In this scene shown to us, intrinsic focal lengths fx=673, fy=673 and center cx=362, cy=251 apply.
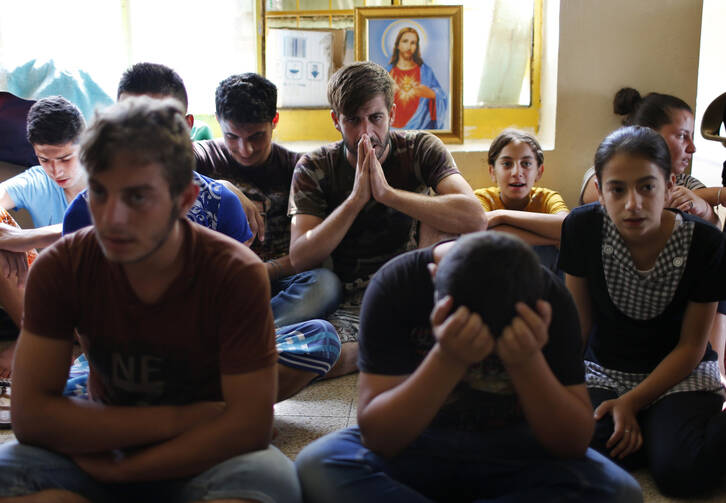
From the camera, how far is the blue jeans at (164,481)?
117 cm

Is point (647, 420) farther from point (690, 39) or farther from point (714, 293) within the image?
point (690, 39)

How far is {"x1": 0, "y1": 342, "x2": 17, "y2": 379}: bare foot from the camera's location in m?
2.21

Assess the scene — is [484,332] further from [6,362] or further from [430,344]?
[6,362]

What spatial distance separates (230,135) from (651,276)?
150 cm

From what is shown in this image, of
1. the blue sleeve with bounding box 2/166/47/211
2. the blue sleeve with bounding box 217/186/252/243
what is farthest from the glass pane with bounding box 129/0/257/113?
the blue sleeve with bounding box 217/186/252/243

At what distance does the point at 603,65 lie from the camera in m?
2.94

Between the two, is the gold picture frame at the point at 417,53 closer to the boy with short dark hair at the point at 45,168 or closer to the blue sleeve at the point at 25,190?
the boy with short dark hair at the point at 45,168

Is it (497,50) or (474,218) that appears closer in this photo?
(474,218)

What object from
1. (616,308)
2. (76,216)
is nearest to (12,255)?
(76,216)

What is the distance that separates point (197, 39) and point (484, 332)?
2.76 meters

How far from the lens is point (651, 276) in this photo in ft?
5.65

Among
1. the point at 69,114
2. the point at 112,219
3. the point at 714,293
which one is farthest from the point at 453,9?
the point at 112,219

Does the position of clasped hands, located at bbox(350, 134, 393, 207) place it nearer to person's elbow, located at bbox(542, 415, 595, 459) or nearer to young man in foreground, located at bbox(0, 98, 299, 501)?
young man in foreground, located at bbox(0, 98, 299, 501)

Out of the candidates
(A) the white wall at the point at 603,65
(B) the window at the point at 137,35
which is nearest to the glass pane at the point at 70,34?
(B) the window at the point at 137,35
